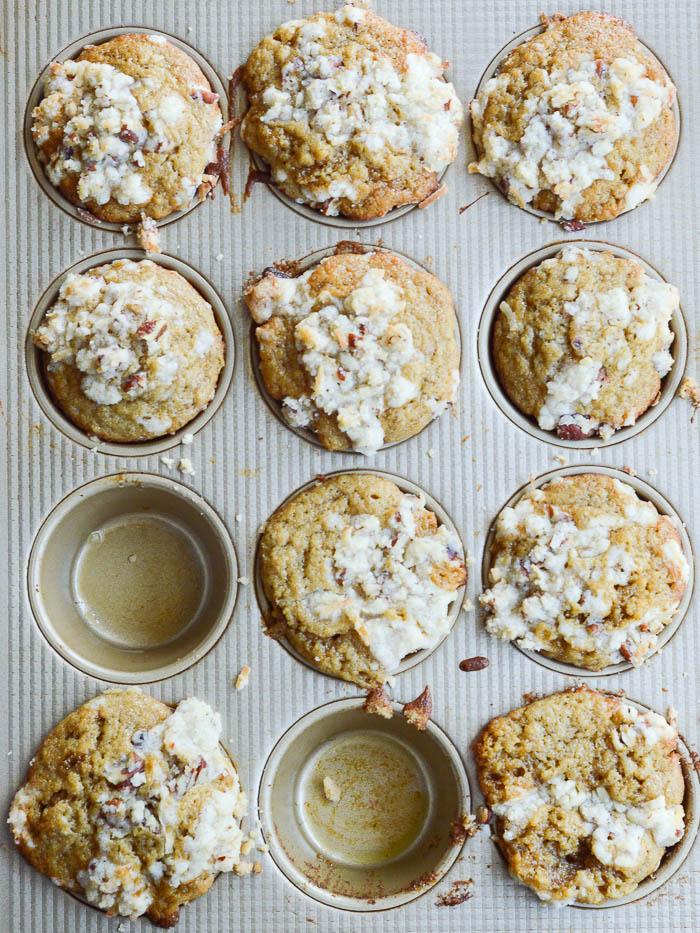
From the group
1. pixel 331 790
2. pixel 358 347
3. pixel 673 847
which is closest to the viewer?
pixel 358 347

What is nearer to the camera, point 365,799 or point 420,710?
point 420,710

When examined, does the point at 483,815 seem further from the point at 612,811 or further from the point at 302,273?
the point at 302,273

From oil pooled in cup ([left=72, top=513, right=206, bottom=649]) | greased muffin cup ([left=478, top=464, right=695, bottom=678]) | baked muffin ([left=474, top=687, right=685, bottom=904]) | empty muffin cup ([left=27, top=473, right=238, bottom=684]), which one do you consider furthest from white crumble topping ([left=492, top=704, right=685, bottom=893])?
oil pooled in cup ([left=72, top=513, right=206, bottom=649])

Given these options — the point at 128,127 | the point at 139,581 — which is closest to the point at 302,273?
the point at 128,127

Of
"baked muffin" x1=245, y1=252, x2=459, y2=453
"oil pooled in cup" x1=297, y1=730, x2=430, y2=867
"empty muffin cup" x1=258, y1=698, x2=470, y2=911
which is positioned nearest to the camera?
"baked muffin" x1=245, y1=252, x2=459, y2=453

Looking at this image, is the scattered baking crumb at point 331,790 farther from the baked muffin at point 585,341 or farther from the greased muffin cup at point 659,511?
the baked muffin at point 585,341

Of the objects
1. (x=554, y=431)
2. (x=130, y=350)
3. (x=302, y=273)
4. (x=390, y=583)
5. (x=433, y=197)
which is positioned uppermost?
(x=433, y=197)

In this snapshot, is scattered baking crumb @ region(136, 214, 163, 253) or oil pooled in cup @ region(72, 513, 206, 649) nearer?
scattered baking crumb @ region(136, 214, 163, 253)

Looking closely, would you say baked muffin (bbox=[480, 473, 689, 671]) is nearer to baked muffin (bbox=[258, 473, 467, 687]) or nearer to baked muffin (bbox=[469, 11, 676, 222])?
baked muffin (bbox=[258, 473, 467, 687])
